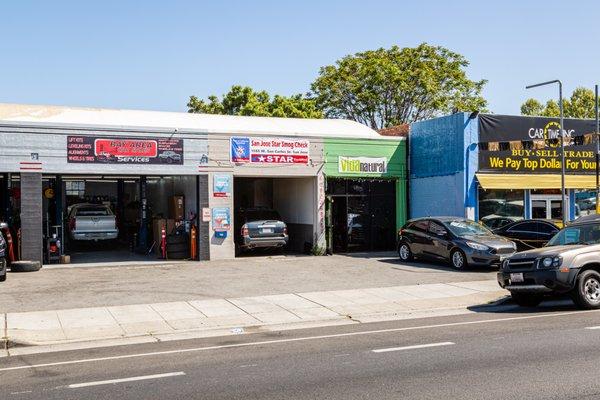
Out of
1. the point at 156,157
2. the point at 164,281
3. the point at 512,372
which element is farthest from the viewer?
the point at 156,157

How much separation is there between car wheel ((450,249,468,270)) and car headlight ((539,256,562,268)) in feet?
21.4

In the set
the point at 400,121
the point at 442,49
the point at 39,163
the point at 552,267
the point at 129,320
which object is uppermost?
the point at 442,49

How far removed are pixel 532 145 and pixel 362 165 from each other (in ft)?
20.9

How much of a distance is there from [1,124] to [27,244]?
3605 mm

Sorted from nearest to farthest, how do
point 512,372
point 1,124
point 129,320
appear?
point 512,372, point 129,320, point 1,124

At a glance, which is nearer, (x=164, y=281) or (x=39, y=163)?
(x=164, y=281)

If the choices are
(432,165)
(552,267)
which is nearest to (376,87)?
(432,165)

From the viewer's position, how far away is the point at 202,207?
2170 centimetres

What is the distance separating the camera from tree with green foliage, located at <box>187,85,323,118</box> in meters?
44.0

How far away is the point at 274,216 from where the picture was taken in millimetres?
23125

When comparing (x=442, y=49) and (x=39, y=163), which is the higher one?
(x=442, y=49)

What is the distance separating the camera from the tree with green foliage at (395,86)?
4256 centimetres

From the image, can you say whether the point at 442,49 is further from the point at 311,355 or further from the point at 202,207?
the point at 311,355

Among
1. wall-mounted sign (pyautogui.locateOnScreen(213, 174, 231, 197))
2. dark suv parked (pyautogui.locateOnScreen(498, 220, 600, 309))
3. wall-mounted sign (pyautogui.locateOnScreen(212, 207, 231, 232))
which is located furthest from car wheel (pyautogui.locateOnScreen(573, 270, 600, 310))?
wall-mounted sign (pyautogui.locateOnScreen(213, 174, 231, 197))
